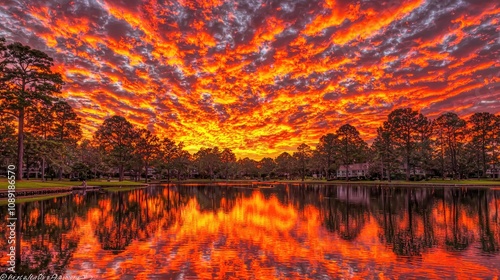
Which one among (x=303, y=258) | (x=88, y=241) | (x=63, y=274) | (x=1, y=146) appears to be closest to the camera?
(x=63, y=274)

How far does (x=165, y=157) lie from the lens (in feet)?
452

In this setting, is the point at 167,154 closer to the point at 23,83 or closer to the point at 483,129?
the point at 23,83

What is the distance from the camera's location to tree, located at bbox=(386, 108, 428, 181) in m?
99.8

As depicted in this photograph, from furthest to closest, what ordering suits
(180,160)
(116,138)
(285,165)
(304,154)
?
(285,165) → (304,154) → (180,160) → (116,138)

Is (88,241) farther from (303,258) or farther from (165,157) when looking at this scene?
(165,157)

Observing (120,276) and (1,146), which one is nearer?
(120,276)

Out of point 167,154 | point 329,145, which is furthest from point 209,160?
point 329,145

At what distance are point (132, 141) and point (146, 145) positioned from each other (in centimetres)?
1321

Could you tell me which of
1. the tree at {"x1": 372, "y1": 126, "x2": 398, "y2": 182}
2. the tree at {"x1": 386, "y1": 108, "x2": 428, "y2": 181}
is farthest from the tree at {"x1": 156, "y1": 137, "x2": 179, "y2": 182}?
the tree at {"x1": 386, "y1": 108, "x2": 428, "y2": 181}

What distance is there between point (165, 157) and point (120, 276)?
12969 centimetres

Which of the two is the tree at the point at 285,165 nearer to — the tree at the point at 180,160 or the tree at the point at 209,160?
the tree at the point at 209,160

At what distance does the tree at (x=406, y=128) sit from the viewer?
99.8 meters

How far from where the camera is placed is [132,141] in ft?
329

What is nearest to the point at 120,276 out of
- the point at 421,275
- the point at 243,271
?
the point at 243,271
